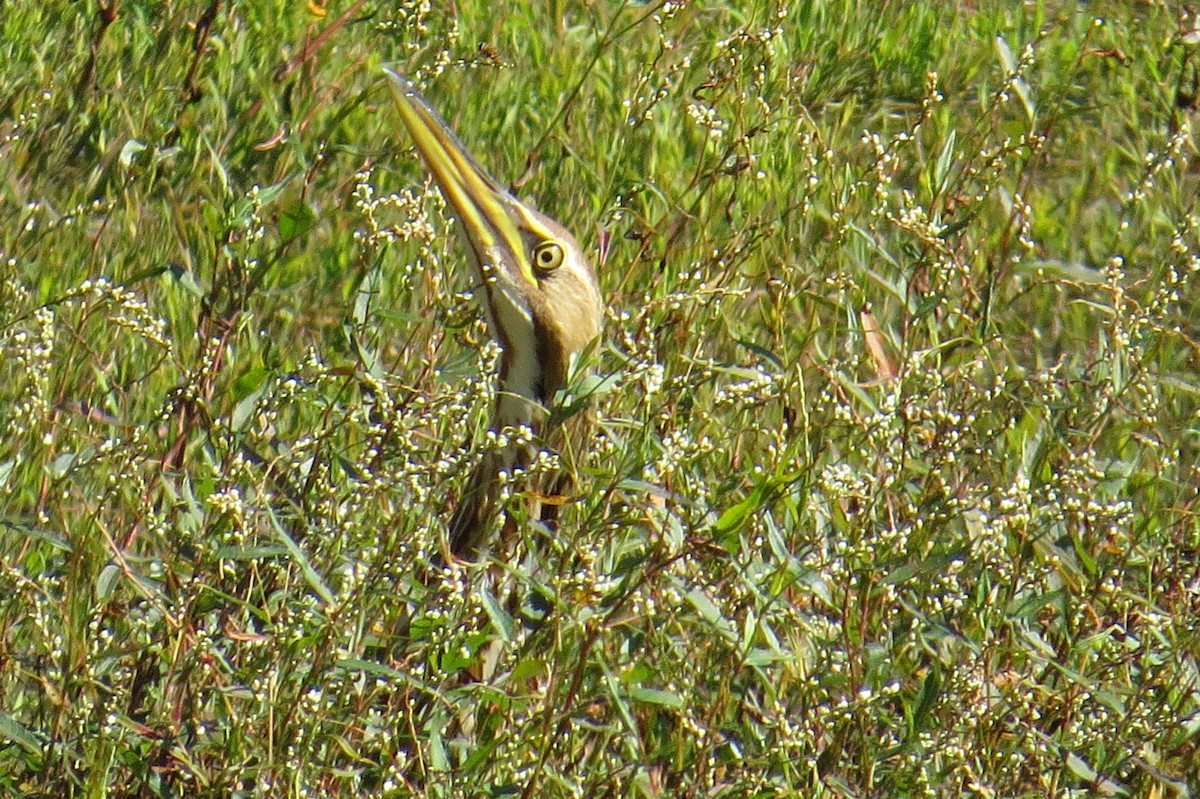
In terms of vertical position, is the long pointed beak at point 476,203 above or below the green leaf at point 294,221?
below

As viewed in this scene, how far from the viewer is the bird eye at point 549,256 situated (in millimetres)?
4254

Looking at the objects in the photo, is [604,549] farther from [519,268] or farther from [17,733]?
[519,268]

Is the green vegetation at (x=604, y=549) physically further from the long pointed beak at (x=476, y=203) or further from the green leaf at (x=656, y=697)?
the long pointed beak at (x=476, y=203)

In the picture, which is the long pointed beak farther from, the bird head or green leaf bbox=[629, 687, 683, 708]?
green leaf bbox=[629, 687, 683, 708]

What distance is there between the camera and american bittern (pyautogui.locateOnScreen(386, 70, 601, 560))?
426cm

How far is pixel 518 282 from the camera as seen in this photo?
4.29 m

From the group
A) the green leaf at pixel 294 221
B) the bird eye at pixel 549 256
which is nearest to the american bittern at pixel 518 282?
the bird eye at pixel 549 256

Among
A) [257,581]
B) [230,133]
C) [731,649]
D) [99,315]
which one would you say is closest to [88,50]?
[230,133]

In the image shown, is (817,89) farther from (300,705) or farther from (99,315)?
(300,705)

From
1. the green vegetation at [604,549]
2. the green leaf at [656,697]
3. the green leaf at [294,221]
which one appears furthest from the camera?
the green leaf at [294,221]

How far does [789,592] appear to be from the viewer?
3.57m

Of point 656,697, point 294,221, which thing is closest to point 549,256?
point 294,221

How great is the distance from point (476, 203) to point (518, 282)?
0.59 feet

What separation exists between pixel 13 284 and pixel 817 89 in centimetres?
341
